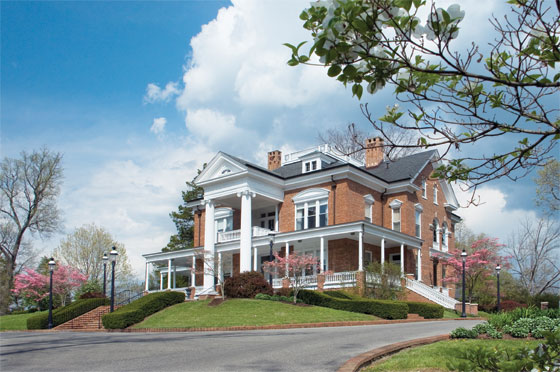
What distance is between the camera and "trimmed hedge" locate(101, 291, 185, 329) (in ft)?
72.5

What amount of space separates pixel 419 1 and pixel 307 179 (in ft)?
103

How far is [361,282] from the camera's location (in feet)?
92.1

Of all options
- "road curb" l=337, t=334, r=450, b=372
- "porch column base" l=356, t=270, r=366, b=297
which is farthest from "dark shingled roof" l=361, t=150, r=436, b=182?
"road curb" l=337, t=334, r=450, b=372

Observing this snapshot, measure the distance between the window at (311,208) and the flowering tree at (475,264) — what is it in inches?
384

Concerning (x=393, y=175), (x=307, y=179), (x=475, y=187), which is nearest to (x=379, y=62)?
(x=475, y=187)

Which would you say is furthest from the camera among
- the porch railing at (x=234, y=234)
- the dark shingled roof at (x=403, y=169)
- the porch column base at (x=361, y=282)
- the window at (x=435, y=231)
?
the window at (x=435, y=231)

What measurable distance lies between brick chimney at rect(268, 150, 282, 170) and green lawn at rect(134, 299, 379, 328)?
19.4 metres

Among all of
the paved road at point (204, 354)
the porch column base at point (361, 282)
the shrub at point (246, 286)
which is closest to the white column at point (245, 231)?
the shrub at point (246, 286)

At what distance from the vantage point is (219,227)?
132 ft

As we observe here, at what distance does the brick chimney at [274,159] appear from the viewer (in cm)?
4341

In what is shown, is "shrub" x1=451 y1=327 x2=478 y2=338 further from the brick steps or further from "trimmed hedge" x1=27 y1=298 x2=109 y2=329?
"trimmed hedge" x1=27 y1=298 x2=109 y2=329

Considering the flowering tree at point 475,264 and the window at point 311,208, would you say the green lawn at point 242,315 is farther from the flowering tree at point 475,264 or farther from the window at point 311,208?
the flowering tree at point 475,264

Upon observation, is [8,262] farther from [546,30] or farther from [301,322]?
[546,30]

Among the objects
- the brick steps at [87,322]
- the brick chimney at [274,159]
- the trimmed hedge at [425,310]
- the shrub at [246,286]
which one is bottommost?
the brick steps at [87,322]
